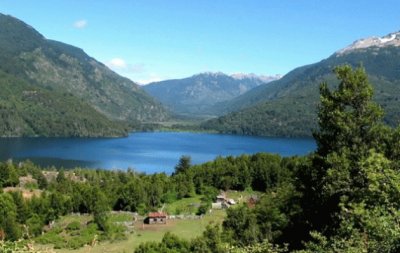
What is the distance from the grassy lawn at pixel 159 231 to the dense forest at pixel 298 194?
116 inches

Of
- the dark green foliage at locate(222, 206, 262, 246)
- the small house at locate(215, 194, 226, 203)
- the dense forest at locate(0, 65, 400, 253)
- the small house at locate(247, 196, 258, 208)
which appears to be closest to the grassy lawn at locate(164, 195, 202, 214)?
the dense forest at locate(0, 65, 400, 253)

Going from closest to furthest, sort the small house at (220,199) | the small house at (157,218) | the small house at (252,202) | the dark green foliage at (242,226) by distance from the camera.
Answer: the dark green foliage at (242,226)
the small house at (252,202)
the small house at (157,218)
the small house at (220,199)

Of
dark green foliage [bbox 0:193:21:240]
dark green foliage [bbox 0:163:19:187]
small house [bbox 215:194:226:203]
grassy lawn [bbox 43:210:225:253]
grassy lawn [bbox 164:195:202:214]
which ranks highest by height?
dark green foliage [bbox 0:163:19:187]

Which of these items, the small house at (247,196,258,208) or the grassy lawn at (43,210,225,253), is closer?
the grassy lawn at (43,210,225,253)

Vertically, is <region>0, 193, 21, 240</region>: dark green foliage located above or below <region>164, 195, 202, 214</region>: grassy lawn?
above

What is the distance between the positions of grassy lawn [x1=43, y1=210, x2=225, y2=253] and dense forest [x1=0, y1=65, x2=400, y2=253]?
2948 mm

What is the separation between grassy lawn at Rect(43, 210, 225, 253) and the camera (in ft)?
183

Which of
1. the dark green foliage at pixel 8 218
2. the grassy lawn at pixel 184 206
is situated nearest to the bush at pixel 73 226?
the dark green foliage at pixel 8 218

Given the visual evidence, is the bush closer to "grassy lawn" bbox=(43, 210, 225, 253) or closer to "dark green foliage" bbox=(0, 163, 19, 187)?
"grassy lawn" bbox=(43, 210, 225, 253)

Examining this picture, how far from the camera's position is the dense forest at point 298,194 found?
49.6 feet

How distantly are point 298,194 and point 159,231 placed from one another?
3004 cm

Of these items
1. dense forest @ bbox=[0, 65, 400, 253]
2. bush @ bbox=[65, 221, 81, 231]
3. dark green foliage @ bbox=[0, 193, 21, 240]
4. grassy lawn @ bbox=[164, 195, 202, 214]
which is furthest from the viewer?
grassy lawn @ bbox=[164, 195, 202, 214]

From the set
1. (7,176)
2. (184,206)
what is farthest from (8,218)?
(7,176)

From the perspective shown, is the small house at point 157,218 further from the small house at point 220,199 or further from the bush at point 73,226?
the small house at point 220,199
